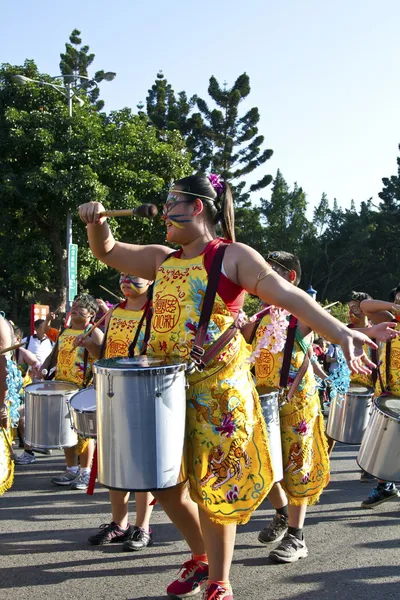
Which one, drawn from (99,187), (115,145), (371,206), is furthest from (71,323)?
(371,206)

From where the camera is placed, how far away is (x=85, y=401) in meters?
5.00

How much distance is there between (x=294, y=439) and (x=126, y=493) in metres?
1.27

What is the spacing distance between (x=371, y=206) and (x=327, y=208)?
6.48m

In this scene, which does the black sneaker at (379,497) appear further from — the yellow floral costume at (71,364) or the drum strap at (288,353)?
the yellow floral costume at (71,364)

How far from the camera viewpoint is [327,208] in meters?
55.7

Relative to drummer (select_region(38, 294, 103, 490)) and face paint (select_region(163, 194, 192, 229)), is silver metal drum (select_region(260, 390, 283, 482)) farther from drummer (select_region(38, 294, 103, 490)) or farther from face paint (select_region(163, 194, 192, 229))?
drummer (select_region(38, 294, 103, 490))

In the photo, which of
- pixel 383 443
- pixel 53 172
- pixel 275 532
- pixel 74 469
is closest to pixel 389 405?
pixel 383 443

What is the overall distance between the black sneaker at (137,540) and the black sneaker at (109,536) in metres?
0.06

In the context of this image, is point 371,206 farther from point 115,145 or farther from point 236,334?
point 236,334

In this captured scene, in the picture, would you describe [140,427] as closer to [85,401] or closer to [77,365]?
[85,401]

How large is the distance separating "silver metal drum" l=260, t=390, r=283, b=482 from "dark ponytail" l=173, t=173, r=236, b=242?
48.6 inches

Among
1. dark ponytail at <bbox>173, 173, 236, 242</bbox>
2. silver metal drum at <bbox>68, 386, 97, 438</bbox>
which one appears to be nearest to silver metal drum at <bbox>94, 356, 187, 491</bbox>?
dark ponytail at <bbox>173, 173, 236, 242</bbox>

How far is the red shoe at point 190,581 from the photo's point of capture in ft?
11.4

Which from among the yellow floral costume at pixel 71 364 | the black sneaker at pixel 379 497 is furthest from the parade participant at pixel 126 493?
the black sneaker at pixel 379 497
